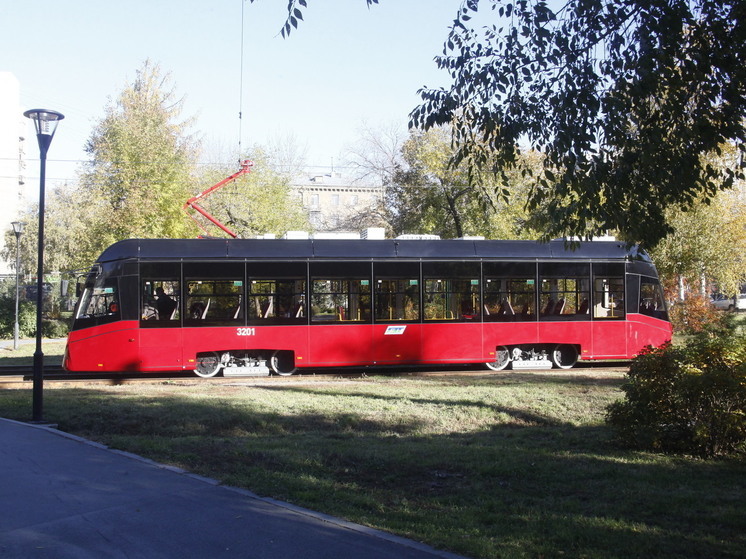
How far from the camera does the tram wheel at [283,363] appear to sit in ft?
61.3

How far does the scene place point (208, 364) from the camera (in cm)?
1852

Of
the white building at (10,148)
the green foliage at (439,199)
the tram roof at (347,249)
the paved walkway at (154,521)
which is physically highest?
the white building at (10,148)

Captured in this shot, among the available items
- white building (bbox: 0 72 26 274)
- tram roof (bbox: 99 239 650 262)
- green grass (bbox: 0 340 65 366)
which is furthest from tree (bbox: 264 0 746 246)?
white building (bbox: 0 72 26 274)

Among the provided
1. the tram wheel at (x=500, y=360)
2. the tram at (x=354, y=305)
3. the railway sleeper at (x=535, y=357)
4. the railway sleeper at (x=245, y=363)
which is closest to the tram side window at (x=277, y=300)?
the tram at (x=354, y=305)

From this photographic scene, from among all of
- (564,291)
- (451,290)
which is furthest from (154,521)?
(564,291)

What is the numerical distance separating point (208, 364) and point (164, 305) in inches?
75.6

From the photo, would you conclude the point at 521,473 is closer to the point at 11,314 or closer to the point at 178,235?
the point at 178,235

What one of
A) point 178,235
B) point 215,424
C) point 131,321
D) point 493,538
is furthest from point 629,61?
point 178,235

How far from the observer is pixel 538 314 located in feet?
63.8

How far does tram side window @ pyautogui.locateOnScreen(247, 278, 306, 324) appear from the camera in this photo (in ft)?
59.7

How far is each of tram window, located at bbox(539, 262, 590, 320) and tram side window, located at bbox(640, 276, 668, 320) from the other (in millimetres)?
1685

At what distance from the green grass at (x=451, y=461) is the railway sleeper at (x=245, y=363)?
10.5 feet

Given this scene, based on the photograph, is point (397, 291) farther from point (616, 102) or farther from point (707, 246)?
point (707, 246)

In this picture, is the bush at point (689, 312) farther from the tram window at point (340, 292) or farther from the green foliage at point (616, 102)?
the green foliage at point (616, 102)
